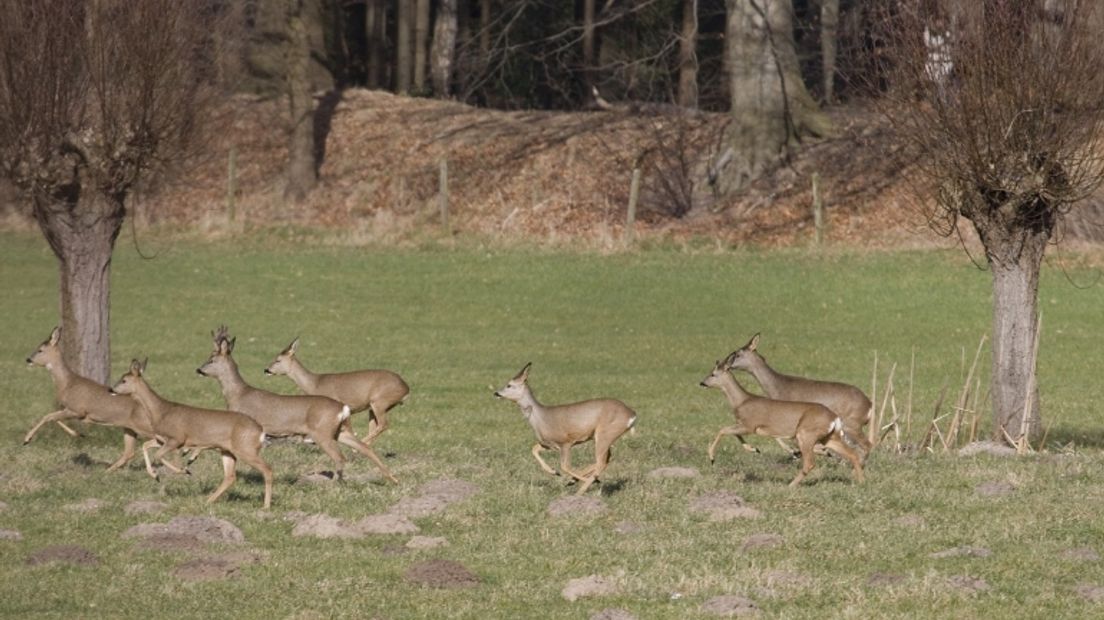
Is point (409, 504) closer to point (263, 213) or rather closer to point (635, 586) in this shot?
point (635, 586)

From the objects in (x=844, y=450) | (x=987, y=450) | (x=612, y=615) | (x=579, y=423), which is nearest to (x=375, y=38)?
(x=987, y=450)

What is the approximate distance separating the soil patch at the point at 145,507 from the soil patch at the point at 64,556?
145cm

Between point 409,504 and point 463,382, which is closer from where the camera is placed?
point 409,504

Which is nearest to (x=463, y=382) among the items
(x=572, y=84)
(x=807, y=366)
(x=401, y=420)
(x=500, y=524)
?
(x=401, y=420)

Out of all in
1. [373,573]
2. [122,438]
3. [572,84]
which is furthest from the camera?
[572,84]

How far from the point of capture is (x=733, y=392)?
50.6ft

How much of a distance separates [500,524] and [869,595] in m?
3.17

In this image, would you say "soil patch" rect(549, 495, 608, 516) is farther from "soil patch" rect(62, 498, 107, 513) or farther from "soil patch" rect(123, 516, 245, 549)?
"soil patch" rect(62, 498, 107, 513)

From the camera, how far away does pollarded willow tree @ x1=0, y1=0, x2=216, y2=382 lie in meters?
16.9

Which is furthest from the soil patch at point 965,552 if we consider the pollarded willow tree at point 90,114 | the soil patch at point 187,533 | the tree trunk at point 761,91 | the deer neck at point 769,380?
the tree trunk at point 761,91

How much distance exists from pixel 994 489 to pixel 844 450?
1203 mm

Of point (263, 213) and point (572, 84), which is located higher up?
point (572, 84)

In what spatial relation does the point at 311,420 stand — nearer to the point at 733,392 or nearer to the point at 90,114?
the point at 733,392

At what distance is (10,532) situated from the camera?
1238cm
